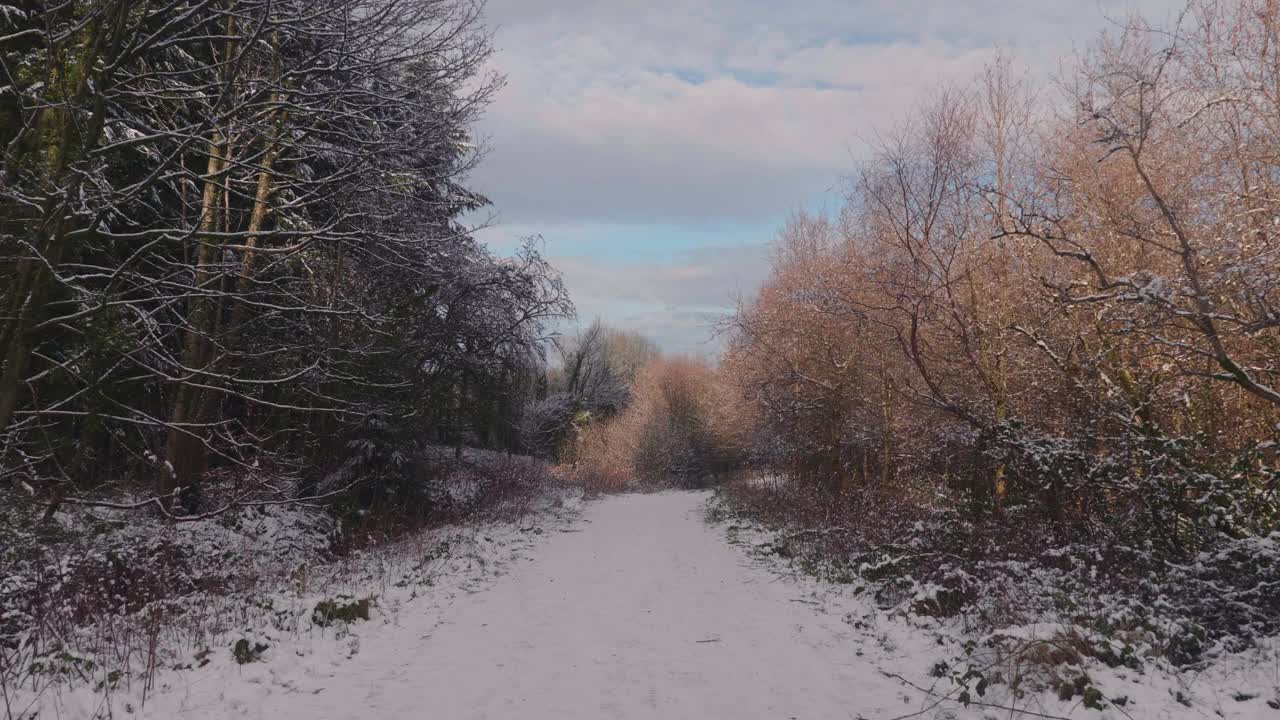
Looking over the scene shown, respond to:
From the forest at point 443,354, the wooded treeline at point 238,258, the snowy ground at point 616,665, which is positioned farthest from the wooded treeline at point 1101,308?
the wooded treeline at point 238,258

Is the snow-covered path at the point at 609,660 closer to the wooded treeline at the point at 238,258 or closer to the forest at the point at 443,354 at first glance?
the forest at the point at 443,354

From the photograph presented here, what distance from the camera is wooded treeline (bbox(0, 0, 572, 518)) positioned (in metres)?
5.75

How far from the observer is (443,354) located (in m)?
15.0

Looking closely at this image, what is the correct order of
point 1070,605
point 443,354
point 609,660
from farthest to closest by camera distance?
point 443,354
point 1070,605
point 609,660

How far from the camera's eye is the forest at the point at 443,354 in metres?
5.75

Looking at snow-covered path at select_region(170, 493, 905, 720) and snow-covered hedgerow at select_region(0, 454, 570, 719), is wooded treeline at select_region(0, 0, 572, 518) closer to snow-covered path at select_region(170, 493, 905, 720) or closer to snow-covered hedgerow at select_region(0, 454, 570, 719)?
snow-covered hedgerow at select_region(0, 454, 570, 719)

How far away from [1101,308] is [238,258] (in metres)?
13.3

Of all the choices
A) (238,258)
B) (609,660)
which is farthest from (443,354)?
(609,660)

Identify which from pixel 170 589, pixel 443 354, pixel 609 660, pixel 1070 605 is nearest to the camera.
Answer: pixel 609 660

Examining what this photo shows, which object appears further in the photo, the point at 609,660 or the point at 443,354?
the point at 443,354

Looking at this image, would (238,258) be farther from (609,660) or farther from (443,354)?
(609,660)

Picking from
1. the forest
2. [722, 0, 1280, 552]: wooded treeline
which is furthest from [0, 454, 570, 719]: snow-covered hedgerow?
[722, 0, 1280, 552]: wooded treeline

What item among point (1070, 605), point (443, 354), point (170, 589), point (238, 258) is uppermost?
point (238, 258)

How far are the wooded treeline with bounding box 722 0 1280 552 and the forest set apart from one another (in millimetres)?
69
